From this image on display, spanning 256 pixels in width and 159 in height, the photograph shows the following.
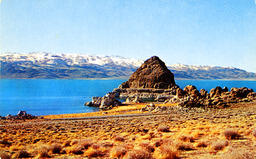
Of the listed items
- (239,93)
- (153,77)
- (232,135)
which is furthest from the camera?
(153,77)

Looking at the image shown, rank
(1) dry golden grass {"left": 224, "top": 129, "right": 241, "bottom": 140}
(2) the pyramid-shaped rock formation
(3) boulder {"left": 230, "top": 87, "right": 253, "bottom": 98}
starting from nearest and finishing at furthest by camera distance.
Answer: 1. (1) dry golden grass {"left": 224, "top": 129, "right": 241, "bottom": 140}
2. (3) boulder {"left": 230, "top": 87, "right": 253, "bottom": 98}
3. (2) the pyramid-shaped rock formation

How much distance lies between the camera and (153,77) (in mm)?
116312

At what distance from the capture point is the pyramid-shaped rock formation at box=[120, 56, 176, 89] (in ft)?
372

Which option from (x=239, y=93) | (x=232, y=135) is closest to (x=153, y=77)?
(x=239, y=93)

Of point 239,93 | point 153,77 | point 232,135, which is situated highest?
point 153,77

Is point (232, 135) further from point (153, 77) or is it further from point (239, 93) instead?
point (153, 77)

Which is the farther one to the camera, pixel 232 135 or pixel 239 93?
pixel 239 93

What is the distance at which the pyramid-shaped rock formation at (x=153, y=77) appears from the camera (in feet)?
372

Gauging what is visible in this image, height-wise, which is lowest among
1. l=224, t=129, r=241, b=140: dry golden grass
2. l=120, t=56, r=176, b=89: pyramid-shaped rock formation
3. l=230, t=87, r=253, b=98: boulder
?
l=224, t=129, r=241, b=140: dry golden grass

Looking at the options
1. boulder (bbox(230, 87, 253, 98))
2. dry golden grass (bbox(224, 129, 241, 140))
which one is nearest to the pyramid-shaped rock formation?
boulder (bbox(230, 87, 253, 98))

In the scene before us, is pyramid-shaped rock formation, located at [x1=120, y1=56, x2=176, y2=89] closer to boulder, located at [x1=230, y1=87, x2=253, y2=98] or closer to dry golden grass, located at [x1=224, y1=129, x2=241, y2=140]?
boulder, located at [x1=230, y1=87, x2=253, y2=98]

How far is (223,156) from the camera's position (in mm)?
10188

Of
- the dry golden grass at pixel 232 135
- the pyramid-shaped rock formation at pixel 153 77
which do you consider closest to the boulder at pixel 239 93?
the dry golden grass at pixel 232 135

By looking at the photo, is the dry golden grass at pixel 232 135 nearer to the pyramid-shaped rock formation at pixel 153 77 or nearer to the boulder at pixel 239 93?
the boulder at pixel 239 93
